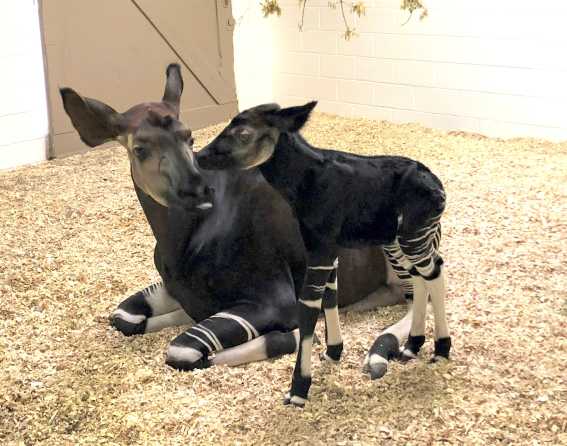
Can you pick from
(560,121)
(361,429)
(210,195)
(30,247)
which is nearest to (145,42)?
(30,247)

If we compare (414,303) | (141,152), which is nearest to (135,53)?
(141,152)

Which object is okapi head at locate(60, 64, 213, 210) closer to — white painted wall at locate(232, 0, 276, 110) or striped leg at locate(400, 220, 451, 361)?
striped leg at locate(400, 220, 451, 361)

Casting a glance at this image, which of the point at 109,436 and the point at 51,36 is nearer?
the point at 109,436

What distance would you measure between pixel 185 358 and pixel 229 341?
14 cm

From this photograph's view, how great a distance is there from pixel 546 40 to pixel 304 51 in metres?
2.13

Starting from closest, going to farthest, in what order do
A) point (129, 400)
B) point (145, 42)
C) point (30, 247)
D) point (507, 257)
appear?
point (129, 400)
point (507, 257)
point (30, 247)
point (145, 42)

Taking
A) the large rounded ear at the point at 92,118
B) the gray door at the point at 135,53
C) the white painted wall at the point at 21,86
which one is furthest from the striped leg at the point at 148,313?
the gray door at the point at 135,53

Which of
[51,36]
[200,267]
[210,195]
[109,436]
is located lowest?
[109,436]

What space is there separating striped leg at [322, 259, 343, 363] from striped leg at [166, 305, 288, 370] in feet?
0.56

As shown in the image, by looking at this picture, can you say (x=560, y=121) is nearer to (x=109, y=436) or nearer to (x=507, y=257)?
(x=507, y=257)

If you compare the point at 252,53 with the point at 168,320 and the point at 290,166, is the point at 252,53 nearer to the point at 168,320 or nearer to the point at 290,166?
the point at 168,320

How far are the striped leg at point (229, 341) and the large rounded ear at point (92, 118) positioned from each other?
643 millimetres

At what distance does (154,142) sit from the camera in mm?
1971

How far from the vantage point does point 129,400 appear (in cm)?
206
